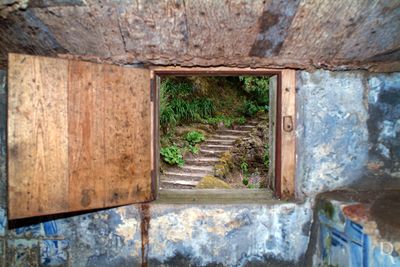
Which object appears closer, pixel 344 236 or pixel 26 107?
pixel 26 107

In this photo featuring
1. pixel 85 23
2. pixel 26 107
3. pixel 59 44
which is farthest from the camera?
pixel 59 44

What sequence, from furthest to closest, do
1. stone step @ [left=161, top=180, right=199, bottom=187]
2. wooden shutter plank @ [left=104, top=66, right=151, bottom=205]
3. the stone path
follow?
the stone path, stone step @ [left=161, top=180, right=199, bottom=187], wooden shutter plank @ [left=104, top=66, right=151, bottom=205]

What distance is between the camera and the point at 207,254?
87.7 inches

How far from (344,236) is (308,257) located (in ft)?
1.46

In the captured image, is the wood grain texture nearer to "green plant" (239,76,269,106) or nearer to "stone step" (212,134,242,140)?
"stone step" (212,134,242,140)

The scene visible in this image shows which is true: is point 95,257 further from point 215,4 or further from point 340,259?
point 215,4

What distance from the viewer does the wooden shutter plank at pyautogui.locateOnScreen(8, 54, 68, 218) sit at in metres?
1.71

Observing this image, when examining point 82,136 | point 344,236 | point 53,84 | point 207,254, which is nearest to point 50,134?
point 82,136

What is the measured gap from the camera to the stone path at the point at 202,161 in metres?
6.02

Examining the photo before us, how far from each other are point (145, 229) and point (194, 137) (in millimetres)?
5630

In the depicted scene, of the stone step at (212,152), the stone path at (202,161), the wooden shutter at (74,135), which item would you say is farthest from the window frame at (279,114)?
the stone step at (212,152)

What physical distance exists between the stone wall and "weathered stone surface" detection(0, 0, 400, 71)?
0.68ft

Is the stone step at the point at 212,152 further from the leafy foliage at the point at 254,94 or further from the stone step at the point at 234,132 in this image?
the leafy foliage at the point at 254,94

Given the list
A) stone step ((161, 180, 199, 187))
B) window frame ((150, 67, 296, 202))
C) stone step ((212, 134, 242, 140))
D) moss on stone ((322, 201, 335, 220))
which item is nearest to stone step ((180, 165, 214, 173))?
stone step ((161, 180, 199, 187))
